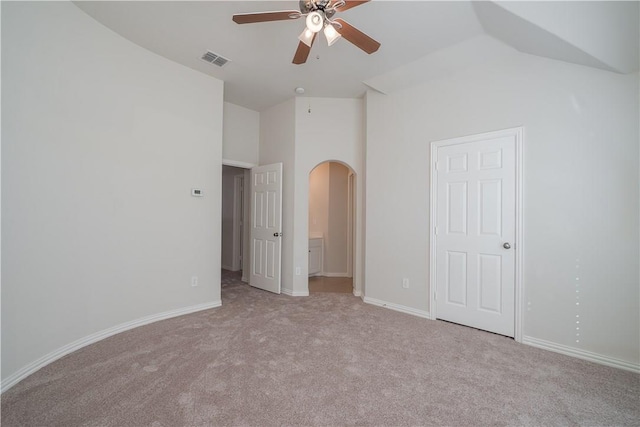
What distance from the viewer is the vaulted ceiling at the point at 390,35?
85.0 inches

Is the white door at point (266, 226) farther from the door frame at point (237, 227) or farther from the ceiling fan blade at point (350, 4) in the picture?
the ceiling fan blade at point (350, 4)

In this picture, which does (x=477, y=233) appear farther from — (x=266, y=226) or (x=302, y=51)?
(x=266, y=226)

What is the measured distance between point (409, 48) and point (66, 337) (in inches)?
165

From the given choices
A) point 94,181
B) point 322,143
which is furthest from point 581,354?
point 94,181

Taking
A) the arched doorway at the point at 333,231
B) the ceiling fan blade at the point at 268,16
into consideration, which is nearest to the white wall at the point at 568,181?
the ceiling fan blade at the point at 268,16

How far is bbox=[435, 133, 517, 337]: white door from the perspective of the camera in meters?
2.84

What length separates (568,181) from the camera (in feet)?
8.25

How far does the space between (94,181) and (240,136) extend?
233cm

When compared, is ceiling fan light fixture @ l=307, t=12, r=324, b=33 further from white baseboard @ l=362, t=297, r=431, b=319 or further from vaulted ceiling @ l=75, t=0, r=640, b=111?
white baseboard @ l=362, t=297, r=431, b=319

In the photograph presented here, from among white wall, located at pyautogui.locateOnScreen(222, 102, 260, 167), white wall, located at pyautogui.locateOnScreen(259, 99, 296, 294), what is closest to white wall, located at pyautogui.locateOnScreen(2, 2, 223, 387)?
white wall, located at pyautogui.locateOnScreen(222, 102, 260, 167)

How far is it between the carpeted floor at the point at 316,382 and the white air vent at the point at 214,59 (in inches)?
117

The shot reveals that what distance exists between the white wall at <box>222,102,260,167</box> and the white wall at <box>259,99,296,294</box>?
0.34 m

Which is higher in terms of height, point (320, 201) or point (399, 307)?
point (320, 201)

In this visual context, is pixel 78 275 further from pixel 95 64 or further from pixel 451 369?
pixel 451 369
